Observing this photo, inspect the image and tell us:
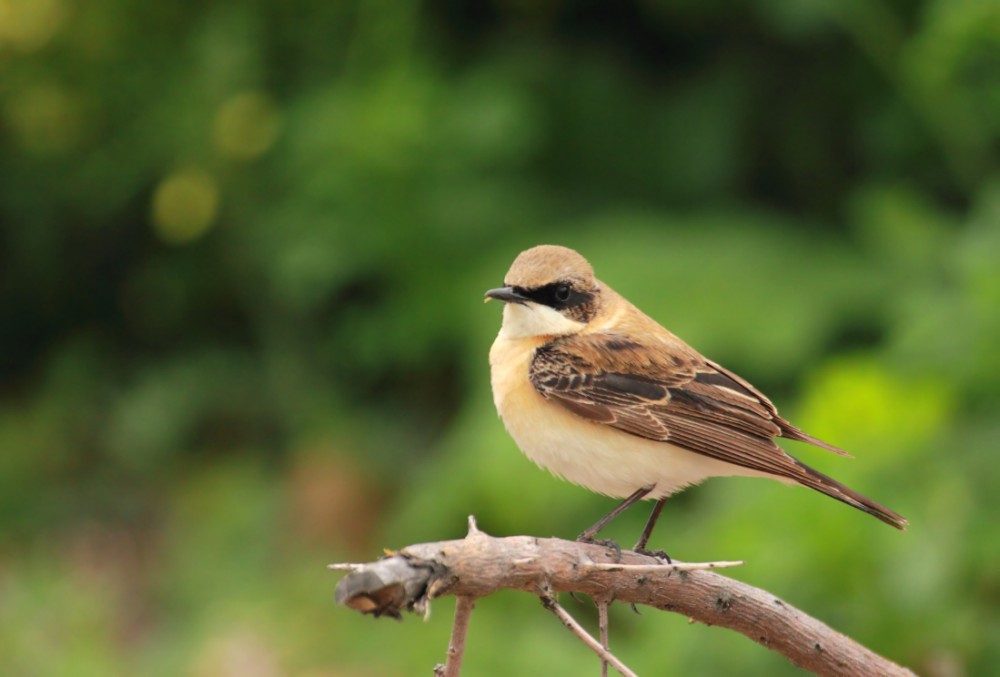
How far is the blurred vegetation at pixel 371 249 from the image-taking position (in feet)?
22.1

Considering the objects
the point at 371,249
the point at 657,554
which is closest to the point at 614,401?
the point at 657,554

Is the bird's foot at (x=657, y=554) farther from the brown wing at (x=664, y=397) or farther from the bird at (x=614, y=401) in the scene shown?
the brown wing at (x=664, y=397)

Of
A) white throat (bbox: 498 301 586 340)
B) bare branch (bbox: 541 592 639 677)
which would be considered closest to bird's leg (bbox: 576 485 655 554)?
white throat (bbox: 498 301 586 340)

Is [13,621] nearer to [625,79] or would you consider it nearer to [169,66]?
[169,66]

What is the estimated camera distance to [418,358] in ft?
25.8

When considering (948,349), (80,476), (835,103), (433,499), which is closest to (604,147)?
(835,103)

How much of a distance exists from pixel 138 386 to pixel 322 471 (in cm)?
151

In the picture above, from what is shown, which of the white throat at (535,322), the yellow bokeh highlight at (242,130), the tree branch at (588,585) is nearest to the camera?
the tree branch at (588,585)

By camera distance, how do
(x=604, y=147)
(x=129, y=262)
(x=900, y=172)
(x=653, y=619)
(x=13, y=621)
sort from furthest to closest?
(x=129, y=262) < (x=604, y=147) < (x=900, y=172) < (x=13, y=621) < (x=653, y=619)

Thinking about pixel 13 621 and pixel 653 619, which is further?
pixel 13 621

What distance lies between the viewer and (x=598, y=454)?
12.5 ft

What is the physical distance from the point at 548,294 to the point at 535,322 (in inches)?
4.7

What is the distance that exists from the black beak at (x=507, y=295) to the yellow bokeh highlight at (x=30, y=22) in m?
5.79

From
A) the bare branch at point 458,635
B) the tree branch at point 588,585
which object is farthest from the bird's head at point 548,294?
the bare branch at point 458,635
